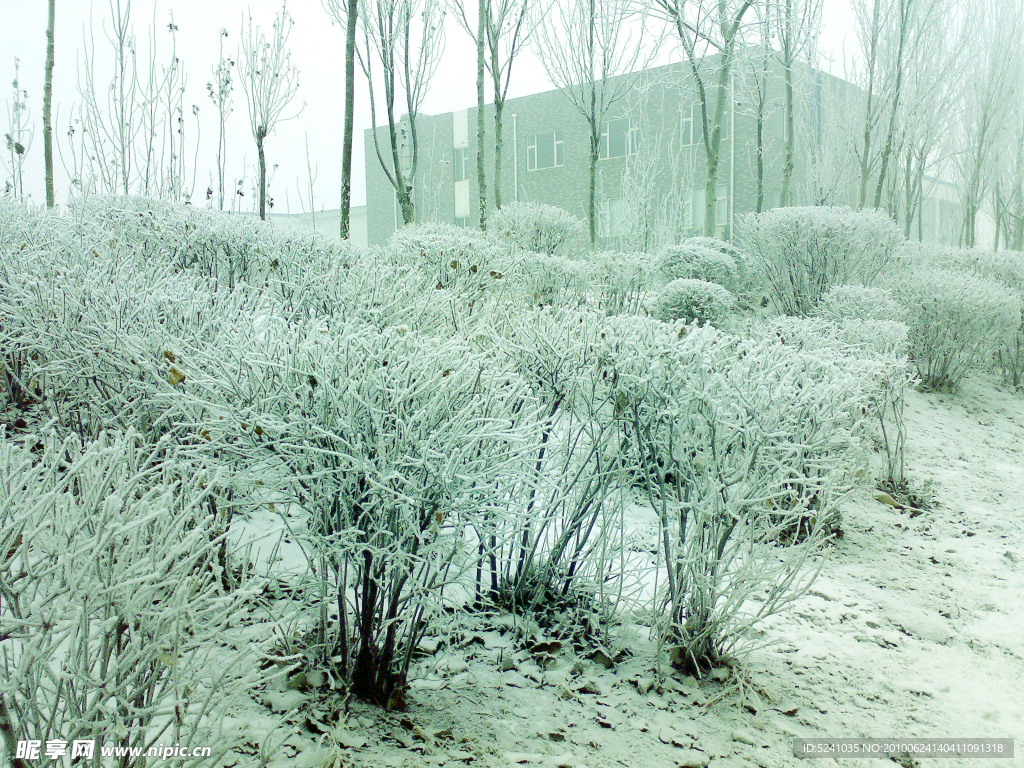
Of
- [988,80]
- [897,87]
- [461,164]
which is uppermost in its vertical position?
[461,164]

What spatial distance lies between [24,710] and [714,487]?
2.11 meters

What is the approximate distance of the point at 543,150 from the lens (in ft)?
85.1

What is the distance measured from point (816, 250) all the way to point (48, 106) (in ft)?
30.4

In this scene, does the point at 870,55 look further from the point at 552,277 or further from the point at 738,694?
the point at 738,694

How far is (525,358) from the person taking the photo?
121 inches

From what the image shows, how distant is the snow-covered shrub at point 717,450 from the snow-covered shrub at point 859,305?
189 inches

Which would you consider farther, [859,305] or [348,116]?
[348,116]

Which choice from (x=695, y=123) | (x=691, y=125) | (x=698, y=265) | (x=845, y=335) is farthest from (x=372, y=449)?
(x=695, y=123)

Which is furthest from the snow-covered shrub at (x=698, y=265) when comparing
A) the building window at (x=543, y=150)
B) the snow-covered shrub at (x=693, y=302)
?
the building window at (x=543, y=150)

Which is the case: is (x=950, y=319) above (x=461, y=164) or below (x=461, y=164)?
below

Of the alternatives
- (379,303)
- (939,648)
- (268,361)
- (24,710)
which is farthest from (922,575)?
(24,710)

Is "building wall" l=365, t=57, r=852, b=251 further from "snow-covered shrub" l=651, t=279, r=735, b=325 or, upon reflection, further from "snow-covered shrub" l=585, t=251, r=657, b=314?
"snow-covered shrub" l=651, t=279, r=735, b=325

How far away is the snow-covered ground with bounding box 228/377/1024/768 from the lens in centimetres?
226

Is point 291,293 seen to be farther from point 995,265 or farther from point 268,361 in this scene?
point 995,265
